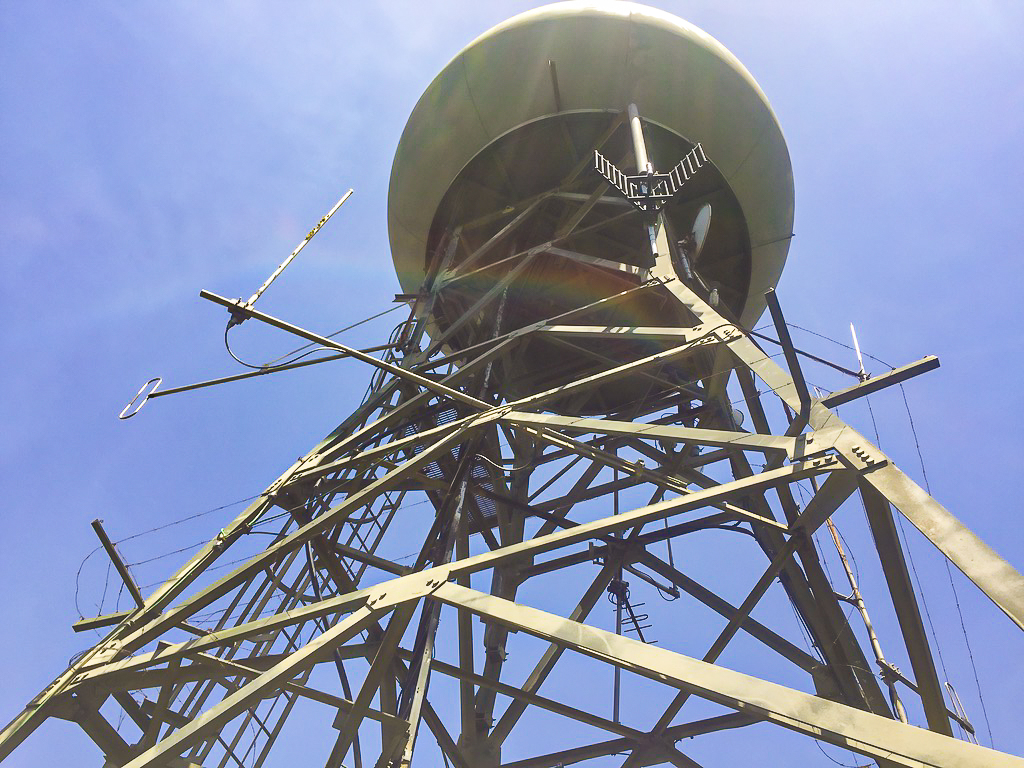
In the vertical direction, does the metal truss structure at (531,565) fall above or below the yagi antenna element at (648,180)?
below

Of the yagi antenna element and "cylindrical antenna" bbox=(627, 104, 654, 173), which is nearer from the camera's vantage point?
the yagi antenna element

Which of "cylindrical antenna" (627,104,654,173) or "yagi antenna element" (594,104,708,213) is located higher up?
"cylindrical antenna" (627,104,654,173)

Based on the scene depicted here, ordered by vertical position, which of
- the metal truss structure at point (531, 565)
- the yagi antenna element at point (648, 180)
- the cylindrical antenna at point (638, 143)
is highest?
the cylindrical antenna at point (638, 143)

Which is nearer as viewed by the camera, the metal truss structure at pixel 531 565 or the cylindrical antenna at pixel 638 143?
the metal truss structure at pixel 531 565

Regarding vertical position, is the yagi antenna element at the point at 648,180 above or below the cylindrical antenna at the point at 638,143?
below

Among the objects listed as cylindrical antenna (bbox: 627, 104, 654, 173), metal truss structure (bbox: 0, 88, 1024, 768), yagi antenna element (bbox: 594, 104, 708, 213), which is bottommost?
metal truss structure (bbox: 0, 88, 1024, 768)

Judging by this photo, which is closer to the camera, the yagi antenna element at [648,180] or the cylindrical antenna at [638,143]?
the yagi antenna element at [648,180]

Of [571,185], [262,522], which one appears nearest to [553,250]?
[571,185]

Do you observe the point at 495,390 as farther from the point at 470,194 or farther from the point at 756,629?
the point at 756,629

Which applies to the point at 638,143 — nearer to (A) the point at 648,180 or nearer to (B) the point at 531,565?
(A) the point at 648,180

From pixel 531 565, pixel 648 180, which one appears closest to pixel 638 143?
pixel 648 180

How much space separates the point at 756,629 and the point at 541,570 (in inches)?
106

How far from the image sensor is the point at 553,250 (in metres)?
10.5

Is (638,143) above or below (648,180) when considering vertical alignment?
above
